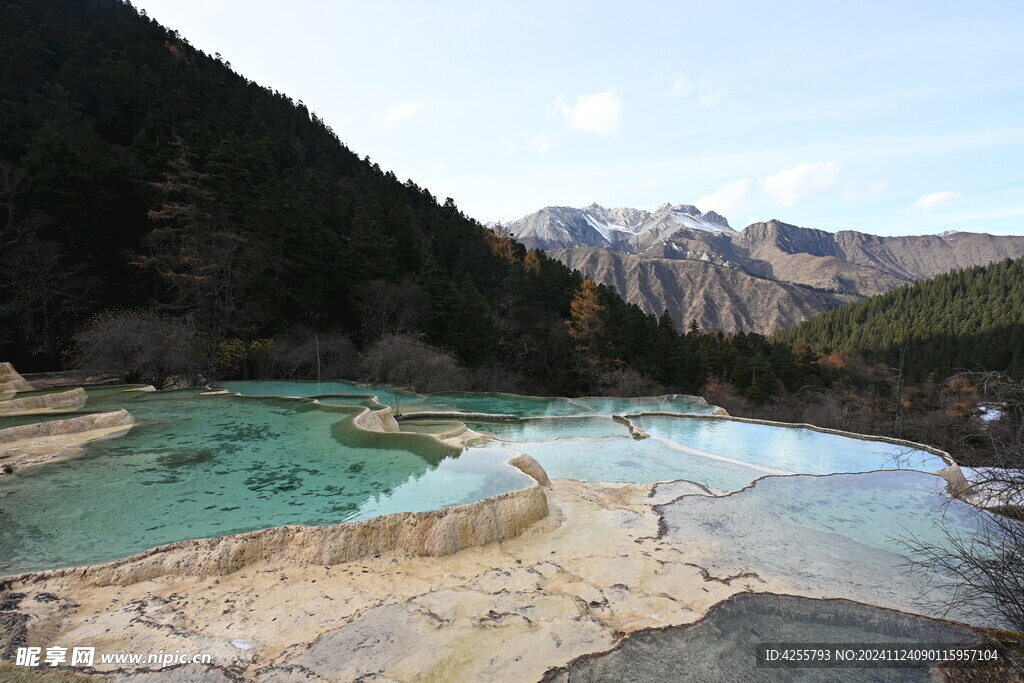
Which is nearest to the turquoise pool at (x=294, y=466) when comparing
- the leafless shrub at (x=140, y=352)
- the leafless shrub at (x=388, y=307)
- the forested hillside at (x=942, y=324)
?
the leafless shrub at (x=140, y=352)

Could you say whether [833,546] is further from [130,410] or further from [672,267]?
[672,267]

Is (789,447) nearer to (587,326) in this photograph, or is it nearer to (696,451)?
(696,451)

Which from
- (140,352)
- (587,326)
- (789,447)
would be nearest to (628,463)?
(789,447)

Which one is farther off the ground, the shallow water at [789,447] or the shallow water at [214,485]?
the shallow water at [214,485]

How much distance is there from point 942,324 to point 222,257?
89545 millimetres

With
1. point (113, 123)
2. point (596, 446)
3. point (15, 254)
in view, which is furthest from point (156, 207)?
point (596, 446)

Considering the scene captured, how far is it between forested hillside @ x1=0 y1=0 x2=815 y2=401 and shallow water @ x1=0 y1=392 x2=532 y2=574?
10.1m

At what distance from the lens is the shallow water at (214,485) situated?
534 centimetres

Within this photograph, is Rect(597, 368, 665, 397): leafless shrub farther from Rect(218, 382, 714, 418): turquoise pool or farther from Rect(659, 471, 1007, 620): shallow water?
Rect(659, 471, 1007, 620): shallow water

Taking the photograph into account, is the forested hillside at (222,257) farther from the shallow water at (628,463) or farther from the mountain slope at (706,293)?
the mountain slope at (706,293)

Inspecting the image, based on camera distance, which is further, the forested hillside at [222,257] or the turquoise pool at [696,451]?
the forested hillside at [222,257]

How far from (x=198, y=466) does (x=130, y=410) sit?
6.32 m

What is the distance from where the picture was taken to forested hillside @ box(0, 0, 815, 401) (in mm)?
19281

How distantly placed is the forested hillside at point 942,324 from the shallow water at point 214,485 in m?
60.9
